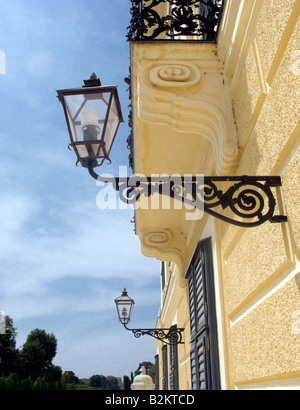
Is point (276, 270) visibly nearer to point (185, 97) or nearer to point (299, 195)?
point (299, 195)

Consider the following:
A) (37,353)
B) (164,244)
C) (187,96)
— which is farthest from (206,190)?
(37,353)

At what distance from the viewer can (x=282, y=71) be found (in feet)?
6.46

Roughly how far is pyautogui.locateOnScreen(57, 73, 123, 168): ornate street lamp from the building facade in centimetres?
42

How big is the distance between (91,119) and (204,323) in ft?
7.22

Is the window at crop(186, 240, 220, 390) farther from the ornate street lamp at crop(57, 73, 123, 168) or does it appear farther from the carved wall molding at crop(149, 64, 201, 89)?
the ornate street lamp at crop(57, 73, 123, 168)

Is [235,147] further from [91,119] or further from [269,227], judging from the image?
[91,119]

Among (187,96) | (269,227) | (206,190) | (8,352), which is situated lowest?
(269,227)

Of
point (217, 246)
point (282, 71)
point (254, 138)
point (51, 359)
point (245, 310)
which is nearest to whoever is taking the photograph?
point (282, 71)

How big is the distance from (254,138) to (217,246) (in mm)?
1342

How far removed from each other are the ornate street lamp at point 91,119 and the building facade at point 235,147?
42 centimetres

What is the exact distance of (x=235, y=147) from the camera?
8.73ft

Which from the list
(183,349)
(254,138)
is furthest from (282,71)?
(183,349)

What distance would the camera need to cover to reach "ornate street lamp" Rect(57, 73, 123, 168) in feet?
8.06

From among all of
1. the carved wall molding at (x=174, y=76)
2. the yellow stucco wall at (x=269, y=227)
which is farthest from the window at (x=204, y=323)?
the carved wall molding at (x=174, y=76)
